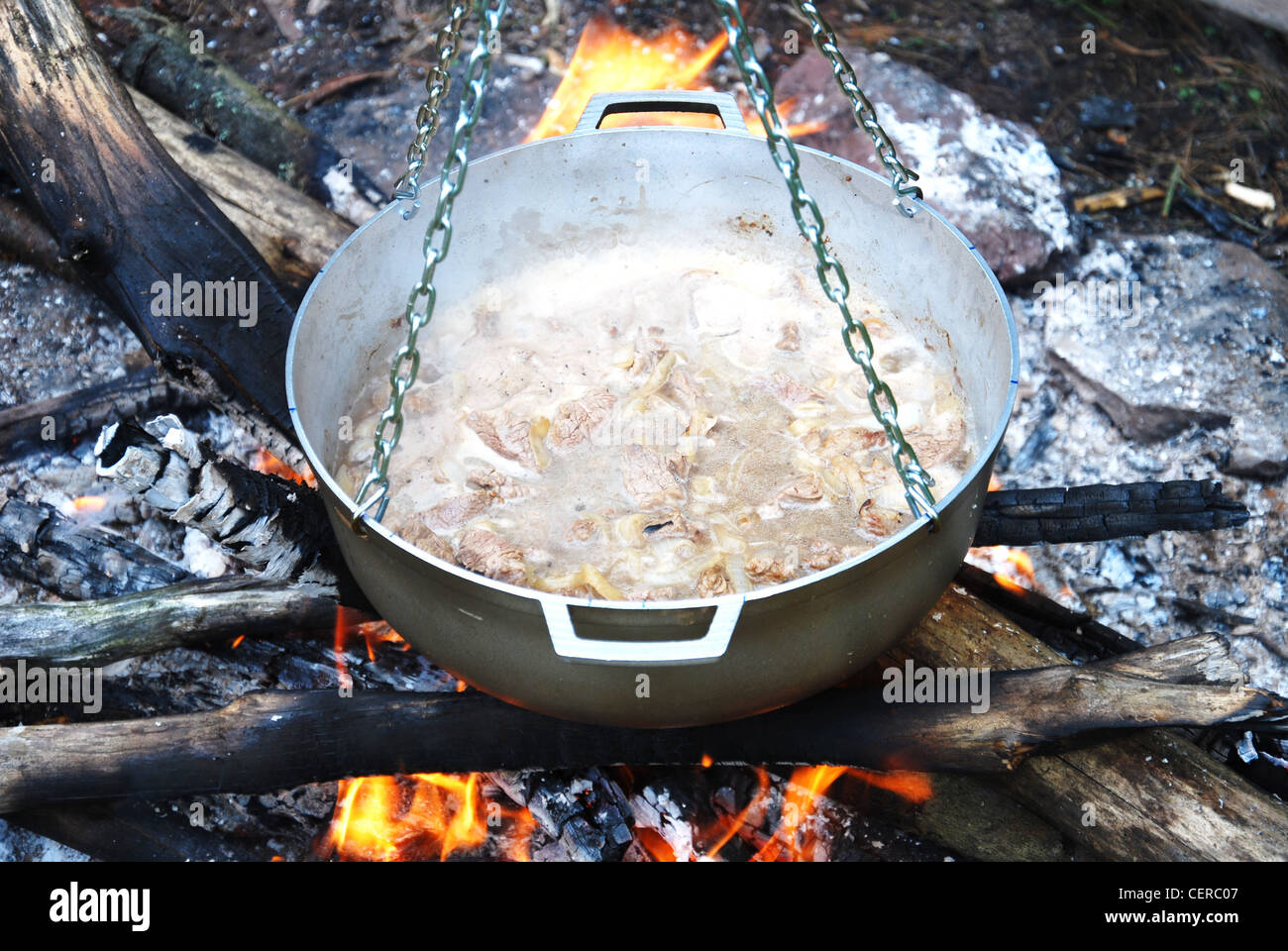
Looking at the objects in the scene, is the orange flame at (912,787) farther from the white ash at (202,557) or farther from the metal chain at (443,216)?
the white ash at (202,557)

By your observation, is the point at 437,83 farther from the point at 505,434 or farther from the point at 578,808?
the point at 578,808

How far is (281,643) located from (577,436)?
1.07 metres

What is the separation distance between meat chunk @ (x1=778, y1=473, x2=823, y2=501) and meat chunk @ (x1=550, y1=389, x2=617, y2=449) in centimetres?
53

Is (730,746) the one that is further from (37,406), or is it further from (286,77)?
(286,77)

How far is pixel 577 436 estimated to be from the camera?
2771 mm

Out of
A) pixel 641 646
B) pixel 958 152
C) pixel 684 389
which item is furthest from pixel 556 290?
pixel 958 152

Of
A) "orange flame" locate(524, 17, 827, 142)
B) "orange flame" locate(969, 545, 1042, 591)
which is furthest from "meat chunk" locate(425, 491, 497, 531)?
"orange flame" locate(524, 17, 827, 142)

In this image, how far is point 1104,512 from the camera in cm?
301

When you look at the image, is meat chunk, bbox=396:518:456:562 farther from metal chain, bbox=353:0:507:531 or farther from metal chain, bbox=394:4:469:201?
Answer: metal chain, bbox=394:4:469:201

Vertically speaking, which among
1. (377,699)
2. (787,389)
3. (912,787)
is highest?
(787,389)

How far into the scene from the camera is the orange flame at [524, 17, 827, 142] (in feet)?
16.5

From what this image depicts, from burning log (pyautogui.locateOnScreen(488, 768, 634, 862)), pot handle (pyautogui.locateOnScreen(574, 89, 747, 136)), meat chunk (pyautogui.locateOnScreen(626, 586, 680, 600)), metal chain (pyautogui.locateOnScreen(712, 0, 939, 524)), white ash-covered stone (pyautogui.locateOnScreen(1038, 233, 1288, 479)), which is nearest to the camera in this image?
metal chain (pyautogui.locateOnScreen(712, 0, 939, 524))

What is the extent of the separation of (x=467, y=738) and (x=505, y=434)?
2.52 ft

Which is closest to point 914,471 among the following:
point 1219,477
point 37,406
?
point 1219,477
